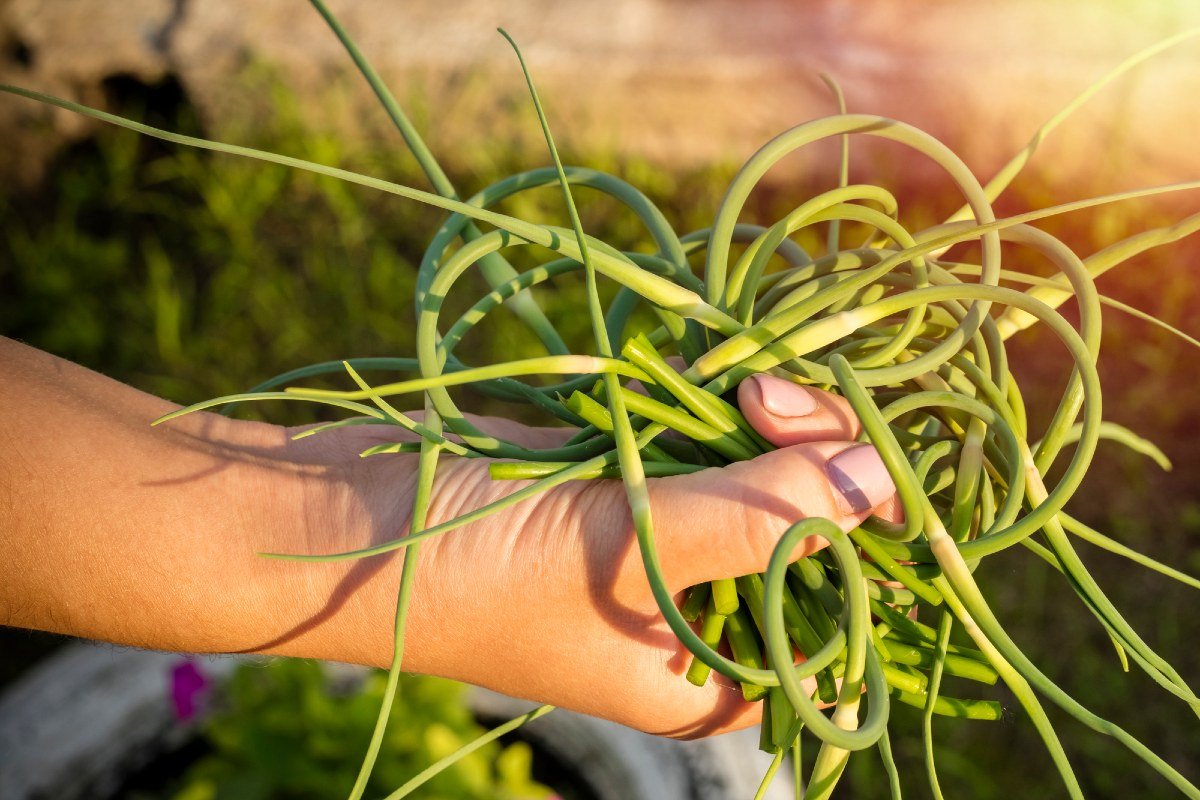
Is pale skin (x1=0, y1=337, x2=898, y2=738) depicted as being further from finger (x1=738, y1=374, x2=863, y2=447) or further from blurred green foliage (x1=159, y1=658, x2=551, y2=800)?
blurred green foliage (x1=159, y1=658, x2=551, y2=800)

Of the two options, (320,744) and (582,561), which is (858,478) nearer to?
(582,561)

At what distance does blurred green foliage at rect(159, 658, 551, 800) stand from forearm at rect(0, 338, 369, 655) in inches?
12.3

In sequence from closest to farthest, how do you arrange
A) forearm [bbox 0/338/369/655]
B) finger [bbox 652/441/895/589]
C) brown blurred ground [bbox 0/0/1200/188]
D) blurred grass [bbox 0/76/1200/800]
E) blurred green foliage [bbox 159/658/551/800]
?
finger [bbox 652/441/895/589] → forearm [bbox 0/338/369/655] → blurred green foliage [bbox 159/658/551/800] → blurred grass [bbox 0/76/1200/800] → brown blurred ground [bbox 0/0/1200/188]

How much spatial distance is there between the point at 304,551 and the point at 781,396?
13.7 inches

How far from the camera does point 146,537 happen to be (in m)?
0.70

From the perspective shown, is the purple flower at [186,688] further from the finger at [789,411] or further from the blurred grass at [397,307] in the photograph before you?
the finger at [789,411]

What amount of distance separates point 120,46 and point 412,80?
552 mm

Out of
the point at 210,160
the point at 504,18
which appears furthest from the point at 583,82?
the point at 210,160

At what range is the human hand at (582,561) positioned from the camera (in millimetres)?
564

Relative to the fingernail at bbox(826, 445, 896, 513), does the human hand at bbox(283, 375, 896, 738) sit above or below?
below

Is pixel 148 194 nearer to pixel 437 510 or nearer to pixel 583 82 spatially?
pixel 583 82

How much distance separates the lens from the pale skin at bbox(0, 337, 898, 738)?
635mm

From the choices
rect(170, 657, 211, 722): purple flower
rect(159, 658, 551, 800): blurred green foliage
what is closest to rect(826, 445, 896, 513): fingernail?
rect(159, 658, 551, 800): blurred green foliage

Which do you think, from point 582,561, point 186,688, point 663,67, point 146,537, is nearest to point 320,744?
point 186,688
